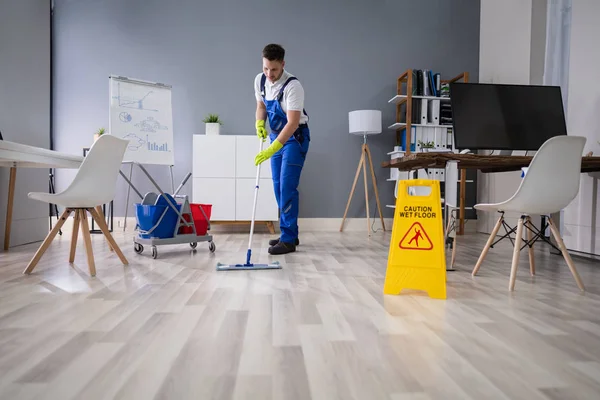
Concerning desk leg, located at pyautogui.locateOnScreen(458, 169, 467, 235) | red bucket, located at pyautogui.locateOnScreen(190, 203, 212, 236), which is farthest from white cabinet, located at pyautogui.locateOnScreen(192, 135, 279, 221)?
desk leg, located at pyautogui.locateOnScreen(458, 169, 467, 235)

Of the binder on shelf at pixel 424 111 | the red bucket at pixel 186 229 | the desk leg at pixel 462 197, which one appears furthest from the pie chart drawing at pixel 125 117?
the desk leg at pixel 462 197

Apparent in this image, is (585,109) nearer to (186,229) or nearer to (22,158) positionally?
(186,229)

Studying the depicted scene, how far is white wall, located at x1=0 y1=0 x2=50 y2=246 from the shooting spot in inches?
143

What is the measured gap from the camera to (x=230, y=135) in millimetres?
4660

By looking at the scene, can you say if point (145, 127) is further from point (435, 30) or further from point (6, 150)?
point (435, 30)

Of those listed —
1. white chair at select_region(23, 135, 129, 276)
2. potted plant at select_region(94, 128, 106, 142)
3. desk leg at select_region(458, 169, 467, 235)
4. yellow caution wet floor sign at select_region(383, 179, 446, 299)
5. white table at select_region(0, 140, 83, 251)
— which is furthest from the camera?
desk leg at select_region(458, 169, 467, 235)

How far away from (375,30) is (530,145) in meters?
3.05

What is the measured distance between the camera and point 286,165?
124 inches

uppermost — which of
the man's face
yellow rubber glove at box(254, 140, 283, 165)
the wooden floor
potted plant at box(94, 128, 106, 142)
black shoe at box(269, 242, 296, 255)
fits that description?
the man's face

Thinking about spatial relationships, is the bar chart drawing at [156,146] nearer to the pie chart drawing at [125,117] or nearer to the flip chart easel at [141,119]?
the flip chart easel at [141,119]

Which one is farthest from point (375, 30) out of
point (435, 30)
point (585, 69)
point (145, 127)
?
point (145, 127)

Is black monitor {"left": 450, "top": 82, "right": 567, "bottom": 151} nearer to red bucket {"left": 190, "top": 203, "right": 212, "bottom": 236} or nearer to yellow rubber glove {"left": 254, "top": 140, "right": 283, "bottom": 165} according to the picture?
yellow rubber glove {"left": 254, "top": 140, "right": 283, "bottom": 165}

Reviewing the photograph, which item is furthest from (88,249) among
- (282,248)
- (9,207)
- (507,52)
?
(507,52)

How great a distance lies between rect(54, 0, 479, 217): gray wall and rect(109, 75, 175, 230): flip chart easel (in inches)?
41.1
